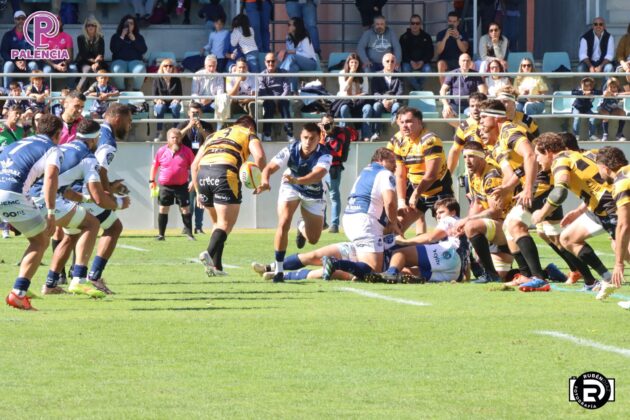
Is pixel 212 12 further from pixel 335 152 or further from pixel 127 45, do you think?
pixel 335 152

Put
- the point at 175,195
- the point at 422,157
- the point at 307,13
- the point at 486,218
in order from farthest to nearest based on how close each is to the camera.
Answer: the point at 307,13 → the point at 175,195 → the point at 422,157 → the point at 486,218

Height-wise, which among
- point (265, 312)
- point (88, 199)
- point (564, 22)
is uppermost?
point (564, 22)

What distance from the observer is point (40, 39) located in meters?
26.5

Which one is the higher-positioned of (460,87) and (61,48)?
(61,48)

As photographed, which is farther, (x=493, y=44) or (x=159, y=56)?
(x=159, y=56)

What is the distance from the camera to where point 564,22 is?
3016 cm

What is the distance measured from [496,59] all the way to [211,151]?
33.0 ft

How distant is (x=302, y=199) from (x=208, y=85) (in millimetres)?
9979

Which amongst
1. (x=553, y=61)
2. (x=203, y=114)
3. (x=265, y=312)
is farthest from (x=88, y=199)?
(x=553, y=61)

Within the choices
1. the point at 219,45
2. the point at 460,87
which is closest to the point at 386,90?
the point at 460,87

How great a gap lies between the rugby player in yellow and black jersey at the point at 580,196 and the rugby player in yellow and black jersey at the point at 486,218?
1085mm

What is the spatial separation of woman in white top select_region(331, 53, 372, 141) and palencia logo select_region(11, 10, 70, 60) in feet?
17.3

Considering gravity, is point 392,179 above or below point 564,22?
below

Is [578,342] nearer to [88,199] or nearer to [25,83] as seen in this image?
[88,199]
